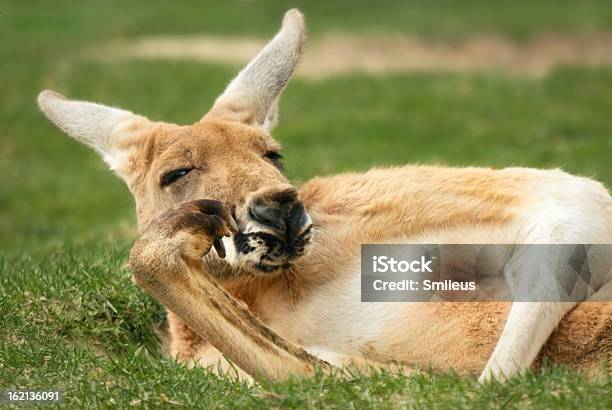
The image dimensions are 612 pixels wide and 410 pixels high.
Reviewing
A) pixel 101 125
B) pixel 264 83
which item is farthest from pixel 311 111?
pixel 101 125

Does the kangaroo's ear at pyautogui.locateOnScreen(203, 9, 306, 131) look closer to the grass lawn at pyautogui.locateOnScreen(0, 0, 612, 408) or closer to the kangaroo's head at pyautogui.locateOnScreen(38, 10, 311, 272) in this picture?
the kangaroo's head at pyautogui.locateOnScreen(38, 10, 311, 272)

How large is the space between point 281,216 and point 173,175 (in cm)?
83

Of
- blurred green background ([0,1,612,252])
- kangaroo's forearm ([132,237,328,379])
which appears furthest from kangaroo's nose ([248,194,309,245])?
blurred green background ([0,1,612,252])

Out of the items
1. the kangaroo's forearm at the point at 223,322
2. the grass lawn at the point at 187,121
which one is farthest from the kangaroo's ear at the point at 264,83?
the kangaroo's forearm at the point at 223,322

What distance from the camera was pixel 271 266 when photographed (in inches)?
200

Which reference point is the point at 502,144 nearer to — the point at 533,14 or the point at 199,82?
the point at 199,82

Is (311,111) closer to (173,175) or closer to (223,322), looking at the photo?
(173,175)

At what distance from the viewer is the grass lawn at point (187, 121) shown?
14.8ft

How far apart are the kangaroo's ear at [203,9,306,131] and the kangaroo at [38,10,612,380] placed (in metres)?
0.36

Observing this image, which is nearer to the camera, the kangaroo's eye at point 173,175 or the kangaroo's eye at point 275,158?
the kangaroo's eye at point 173,175

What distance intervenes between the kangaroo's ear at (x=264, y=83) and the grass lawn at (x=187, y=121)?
0.46m

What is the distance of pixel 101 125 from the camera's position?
6293 mm

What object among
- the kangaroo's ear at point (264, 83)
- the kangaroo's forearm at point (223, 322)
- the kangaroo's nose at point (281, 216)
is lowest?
the kangaroo's forearm at point (223, 322)

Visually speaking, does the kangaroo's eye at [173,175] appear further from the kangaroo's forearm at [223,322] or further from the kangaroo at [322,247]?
the kangaroo's forearm at [223,322]
